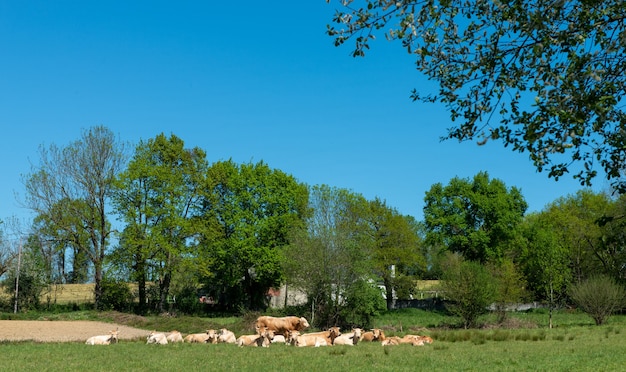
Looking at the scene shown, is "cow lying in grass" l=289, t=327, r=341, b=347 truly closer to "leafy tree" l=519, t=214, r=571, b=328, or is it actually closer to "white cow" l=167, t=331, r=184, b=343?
"white cow" l=167, t=331, r=184, b=343

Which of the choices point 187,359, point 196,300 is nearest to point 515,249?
point 196,300

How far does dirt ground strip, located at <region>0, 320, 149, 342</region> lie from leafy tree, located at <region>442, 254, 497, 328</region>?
824 inches

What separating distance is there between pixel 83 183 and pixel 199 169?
1080cm

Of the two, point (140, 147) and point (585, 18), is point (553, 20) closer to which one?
point (585, 18)

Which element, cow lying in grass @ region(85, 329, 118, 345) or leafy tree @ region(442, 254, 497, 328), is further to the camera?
leafy tree @ region(442, 254, 497, 328)

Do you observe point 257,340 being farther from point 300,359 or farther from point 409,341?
point 300,359

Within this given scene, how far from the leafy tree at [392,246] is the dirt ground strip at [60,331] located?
1161 inches

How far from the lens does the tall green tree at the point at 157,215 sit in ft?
167

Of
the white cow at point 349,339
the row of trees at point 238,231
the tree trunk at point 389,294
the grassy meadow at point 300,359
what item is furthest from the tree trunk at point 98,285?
the white cow at point 349,339

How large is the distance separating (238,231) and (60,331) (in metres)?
22.1

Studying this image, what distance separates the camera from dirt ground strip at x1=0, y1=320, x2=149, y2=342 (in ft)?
98.5

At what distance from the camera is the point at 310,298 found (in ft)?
124

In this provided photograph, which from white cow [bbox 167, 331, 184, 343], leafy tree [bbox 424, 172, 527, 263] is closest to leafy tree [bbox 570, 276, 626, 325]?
leafy tree [bbox 424, 172, 527, 263]

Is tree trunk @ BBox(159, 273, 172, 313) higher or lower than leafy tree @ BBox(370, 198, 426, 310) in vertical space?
lower
